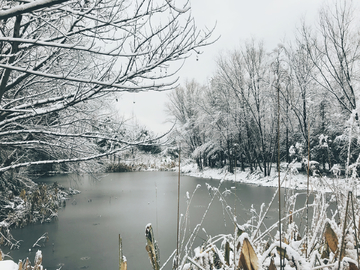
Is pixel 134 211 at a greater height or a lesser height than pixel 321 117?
lesser

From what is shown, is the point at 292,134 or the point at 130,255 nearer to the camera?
the point at 130,255

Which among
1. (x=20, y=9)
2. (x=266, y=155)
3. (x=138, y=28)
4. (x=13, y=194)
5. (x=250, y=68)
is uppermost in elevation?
(x=250, y=68)

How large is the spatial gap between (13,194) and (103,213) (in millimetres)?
2470

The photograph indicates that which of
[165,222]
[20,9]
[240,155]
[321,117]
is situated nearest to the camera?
[20,9]

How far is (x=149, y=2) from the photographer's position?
2605 mm

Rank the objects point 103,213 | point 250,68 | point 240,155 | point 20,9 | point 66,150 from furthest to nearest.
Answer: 1. point 240,155
2. point 250,68
3. point 103,213
4. point 66,150
5. point 20,9

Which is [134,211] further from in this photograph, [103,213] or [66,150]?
[66,150]

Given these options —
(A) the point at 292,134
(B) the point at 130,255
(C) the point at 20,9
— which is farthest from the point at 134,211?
(A) the point at 292,134

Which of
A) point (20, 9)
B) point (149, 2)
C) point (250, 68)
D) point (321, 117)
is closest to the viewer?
point (20, 9)

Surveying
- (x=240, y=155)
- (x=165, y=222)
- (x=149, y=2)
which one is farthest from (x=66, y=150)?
(x=240, y=155)

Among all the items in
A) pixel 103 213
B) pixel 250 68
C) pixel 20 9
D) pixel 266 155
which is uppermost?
pixel 250 68

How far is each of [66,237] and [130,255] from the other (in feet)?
5.39

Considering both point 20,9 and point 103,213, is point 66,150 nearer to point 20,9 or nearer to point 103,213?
point 20,9

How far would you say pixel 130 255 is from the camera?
370 cm
